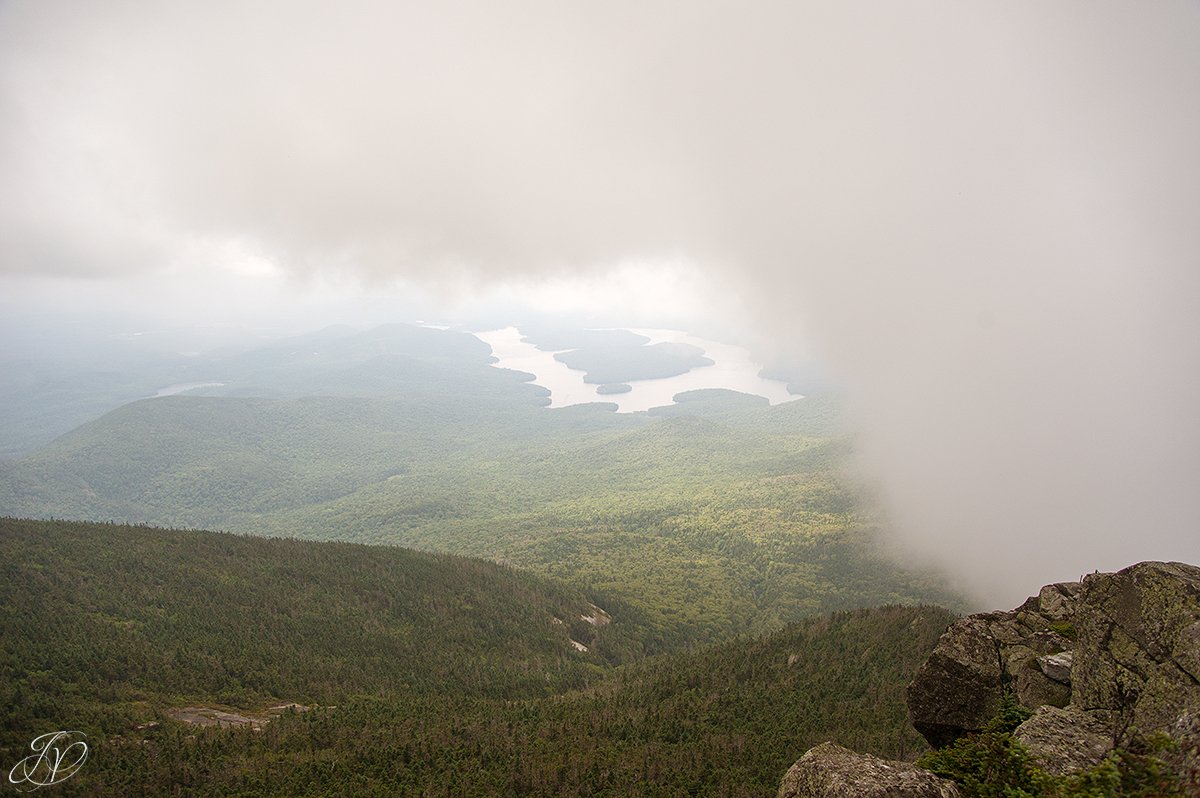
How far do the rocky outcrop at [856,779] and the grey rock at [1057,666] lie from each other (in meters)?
8.53

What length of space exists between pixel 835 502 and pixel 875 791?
605 feet

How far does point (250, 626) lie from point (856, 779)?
7850cm

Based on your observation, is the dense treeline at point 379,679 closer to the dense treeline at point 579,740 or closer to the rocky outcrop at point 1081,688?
the dense treeline at point 579,740

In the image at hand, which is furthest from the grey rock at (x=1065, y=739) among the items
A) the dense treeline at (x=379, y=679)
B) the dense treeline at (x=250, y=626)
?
the dense treeline at (x=250, y=626)

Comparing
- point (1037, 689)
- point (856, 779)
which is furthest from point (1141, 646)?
point (856, 779)

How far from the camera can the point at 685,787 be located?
37.8m

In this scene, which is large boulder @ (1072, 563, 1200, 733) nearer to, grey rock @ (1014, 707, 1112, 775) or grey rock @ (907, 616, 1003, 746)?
grey rock @ (1014, 707, 1112, 775)

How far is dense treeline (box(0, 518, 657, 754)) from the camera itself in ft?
171

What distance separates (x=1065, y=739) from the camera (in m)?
15.7

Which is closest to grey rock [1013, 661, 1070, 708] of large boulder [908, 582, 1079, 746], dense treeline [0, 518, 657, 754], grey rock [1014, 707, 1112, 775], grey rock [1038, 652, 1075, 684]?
large boulder [908, 582, 1079, 746]

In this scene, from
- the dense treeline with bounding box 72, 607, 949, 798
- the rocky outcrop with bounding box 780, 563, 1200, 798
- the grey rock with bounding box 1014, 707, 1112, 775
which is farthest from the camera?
the dense treeline with bounding box 72, 607, 949, 798

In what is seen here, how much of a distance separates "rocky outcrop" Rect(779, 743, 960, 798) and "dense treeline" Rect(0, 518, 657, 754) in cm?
4807

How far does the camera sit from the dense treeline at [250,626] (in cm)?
5219

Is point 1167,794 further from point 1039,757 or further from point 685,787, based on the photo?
point 685,787
